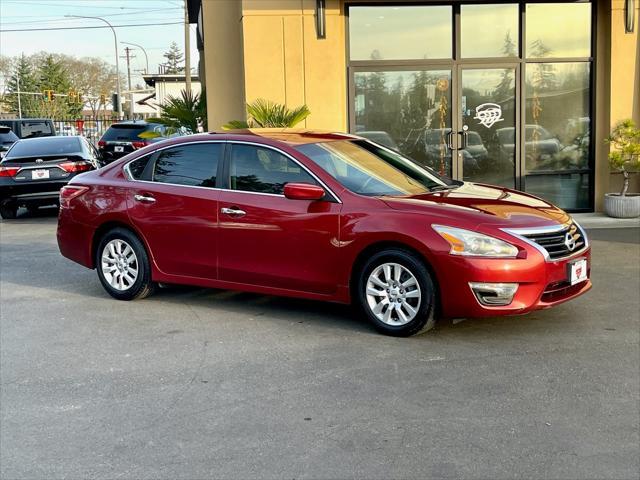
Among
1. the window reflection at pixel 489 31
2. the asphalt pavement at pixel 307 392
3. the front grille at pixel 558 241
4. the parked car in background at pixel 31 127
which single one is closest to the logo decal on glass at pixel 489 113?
the window reflection at pixel 489 31

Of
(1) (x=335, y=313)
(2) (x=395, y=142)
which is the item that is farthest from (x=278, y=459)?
(2) (x=395, y=142)

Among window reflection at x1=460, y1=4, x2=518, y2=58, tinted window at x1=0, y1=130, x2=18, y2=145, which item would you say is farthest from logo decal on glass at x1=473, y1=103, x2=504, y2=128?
tinted window at x1=0, y1=130, x2=18, y2=145

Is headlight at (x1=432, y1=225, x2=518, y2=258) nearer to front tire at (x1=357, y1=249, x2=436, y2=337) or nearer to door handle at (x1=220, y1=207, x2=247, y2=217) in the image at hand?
front tire at (x1=357, y1=249, x2=436, y2=337)

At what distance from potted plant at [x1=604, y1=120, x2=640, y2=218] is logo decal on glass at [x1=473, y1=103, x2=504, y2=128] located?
68.8 inches

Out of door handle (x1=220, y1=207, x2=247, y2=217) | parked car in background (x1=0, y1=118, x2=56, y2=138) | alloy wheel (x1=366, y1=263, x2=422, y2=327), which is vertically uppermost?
parked car in background (x1=0, y1=118, x2=56, y2=138)

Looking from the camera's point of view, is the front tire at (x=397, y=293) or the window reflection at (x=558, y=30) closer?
the front tire at (x=397, y=293)

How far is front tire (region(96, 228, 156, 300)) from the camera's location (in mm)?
7609

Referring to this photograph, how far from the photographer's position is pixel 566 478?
3820 mm

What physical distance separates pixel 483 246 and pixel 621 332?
1395mm

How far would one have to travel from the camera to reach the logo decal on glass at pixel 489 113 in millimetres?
13008

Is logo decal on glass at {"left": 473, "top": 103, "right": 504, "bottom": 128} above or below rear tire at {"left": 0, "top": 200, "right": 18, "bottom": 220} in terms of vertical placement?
above

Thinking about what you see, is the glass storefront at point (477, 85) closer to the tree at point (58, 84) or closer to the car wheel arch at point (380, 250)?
the car wheel arch at point (380, 250)

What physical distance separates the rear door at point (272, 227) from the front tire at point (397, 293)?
13.3 inches

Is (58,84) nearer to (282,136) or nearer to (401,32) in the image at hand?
(401,32)
